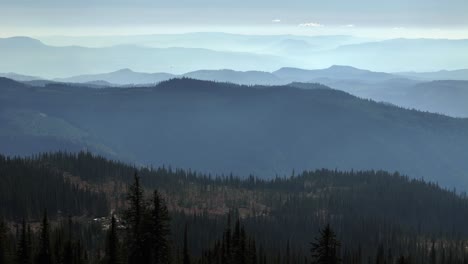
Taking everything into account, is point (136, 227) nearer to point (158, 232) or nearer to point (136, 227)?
point (136, 227)

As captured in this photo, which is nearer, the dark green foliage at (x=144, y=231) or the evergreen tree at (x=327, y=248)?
the evergreen tree at (x=327, y=248)

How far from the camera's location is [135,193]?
67.7 m

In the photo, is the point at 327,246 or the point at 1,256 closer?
the point at 327,246

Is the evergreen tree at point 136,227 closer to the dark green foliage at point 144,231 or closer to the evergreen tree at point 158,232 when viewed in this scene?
the dark green foliage at point 144,231

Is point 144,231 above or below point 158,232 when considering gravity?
above

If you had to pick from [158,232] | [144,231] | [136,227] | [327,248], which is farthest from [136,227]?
[327,248]

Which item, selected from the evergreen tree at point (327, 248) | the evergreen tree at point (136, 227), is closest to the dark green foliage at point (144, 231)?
the evergreen tree at point (136, 227)

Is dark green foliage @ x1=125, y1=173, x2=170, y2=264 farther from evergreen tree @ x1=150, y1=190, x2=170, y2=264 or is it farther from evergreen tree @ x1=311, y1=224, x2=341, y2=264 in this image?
evergreen tree @ x1=311, y1=224, x2=341, y2=264

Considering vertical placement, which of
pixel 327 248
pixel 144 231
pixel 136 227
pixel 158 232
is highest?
pixel 136 227

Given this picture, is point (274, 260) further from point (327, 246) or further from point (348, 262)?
point (327, 246)

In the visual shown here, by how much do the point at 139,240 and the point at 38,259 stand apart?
113 ft

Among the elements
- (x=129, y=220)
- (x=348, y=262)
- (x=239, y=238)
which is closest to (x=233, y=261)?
(x=239, y=238)

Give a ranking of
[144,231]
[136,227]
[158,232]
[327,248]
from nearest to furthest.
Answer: [327,248]
[136,227]
[144,231]
[158,232]

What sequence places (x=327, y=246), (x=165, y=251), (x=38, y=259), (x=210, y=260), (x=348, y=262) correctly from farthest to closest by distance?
(x=348, y=262)
(x=210, y=260)
(x=38, y=259)
(x=165, y=251)
(x=327, y=246)
